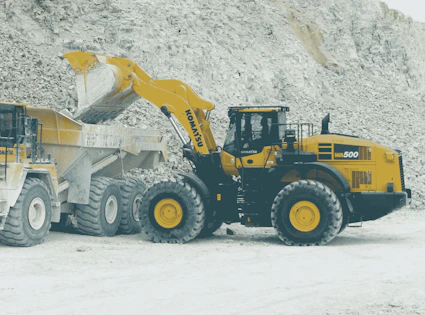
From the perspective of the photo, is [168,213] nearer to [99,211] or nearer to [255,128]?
[99,211]

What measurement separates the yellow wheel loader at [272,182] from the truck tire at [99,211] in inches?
40.8

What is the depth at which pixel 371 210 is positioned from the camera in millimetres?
13617

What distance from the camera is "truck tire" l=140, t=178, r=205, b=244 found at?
1362 cm

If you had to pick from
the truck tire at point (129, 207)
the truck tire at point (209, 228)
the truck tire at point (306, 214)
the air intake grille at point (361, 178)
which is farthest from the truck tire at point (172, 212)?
the air intake grille at point (361, 178)

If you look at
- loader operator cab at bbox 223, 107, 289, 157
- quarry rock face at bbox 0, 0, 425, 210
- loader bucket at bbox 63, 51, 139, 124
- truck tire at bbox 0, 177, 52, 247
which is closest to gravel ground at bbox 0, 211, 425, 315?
truck tire at bbox 0, 177, 52, 247

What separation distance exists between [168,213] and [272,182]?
1.94 m

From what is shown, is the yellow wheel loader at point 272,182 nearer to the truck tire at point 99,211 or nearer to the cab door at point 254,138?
the cab door at point 254,138

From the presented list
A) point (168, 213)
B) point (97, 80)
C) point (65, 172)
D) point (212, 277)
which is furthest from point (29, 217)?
point (212, 277)

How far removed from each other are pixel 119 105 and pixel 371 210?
209 inches

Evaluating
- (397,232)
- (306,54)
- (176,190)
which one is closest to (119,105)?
(176,190)

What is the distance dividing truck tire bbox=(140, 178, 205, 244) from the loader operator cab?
124cm

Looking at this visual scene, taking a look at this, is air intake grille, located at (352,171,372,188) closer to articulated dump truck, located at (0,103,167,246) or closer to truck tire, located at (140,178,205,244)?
truck tire, located at (140,178,205,244)

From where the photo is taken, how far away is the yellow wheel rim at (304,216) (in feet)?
43.3

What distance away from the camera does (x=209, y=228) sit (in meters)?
14.6
